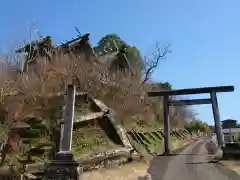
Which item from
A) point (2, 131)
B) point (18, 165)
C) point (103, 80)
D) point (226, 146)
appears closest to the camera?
point (18, 165)

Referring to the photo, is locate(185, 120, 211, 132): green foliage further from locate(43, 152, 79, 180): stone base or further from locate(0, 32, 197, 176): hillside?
locate(43, 152, 79, 180): stone base

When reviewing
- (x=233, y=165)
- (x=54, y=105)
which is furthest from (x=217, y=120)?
(x=54, y=105)

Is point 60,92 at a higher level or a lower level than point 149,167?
higher

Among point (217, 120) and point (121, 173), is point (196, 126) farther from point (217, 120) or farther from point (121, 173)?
point (121, 173)

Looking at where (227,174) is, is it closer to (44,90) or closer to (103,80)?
(44,90)

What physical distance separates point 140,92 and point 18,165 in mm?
20059

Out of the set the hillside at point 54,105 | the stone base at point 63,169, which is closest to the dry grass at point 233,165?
the hillside at point 54,105

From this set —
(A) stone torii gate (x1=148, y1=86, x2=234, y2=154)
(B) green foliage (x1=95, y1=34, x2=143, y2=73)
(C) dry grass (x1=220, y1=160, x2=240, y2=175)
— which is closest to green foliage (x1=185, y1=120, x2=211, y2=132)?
(B) green foliage (x1=95, y1=34, x2=143, y2=73)

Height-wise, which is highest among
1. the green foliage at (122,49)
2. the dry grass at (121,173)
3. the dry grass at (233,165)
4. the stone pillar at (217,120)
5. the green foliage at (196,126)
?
the green foliage at (122,49)

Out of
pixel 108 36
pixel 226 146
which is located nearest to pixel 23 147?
pixel 226 146

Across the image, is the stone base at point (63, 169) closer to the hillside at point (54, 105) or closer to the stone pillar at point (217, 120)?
the hillside at point (54, 105)

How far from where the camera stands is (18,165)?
11609 mm

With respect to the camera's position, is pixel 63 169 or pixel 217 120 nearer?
pixel 63 169

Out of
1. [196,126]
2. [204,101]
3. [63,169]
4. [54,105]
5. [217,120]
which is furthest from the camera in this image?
[196,126]
